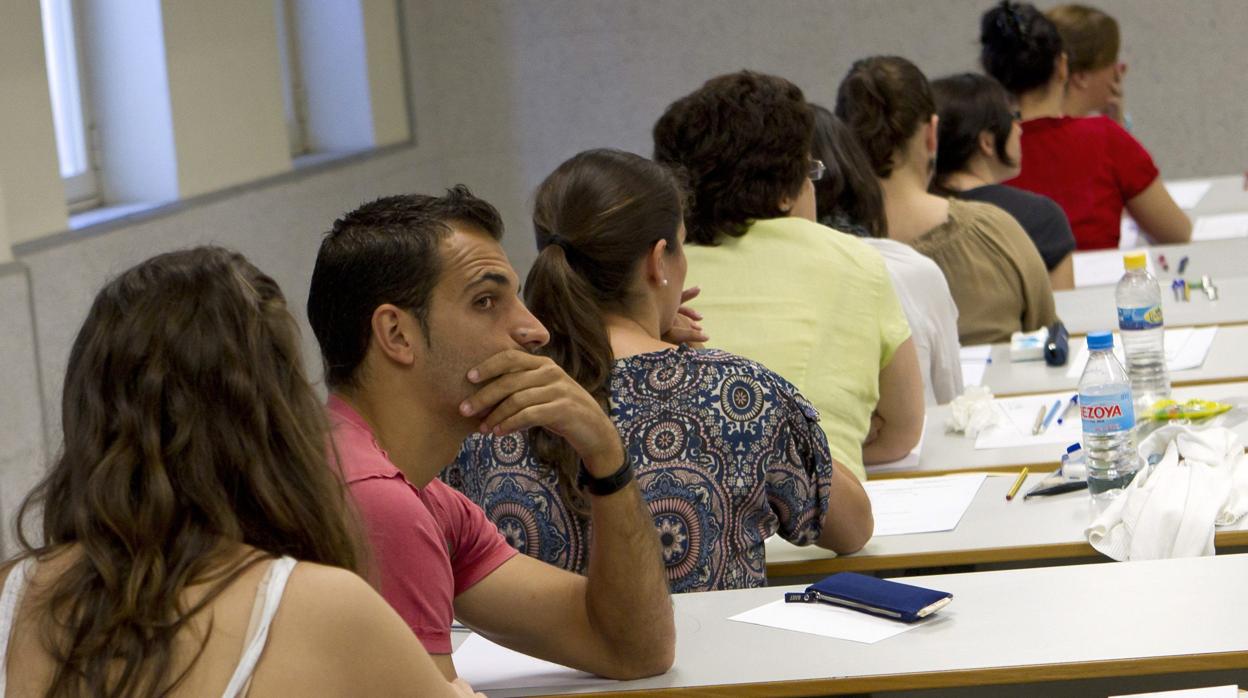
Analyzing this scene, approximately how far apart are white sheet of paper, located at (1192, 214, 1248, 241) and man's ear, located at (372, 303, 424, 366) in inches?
149

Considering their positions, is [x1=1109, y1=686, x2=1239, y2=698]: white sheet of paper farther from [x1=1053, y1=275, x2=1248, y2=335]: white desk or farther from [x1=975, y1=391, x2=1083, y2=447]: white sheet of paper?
[x1=1053, y1=275, x2=1248, y2=335]: white desk

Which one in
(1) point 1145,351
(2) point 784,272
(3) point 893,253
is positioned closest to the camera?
(2) point 784,272

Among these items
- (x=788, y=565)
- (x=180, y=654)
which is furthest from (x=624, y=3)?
(x=180, y=654)

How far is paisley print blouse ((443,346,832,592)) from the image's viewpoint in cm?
215

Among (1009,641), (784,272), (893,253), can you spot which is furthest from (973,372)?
(1009,641)

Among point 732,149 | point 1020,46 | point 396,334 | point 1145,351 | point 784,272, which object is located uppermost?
point 1020,46

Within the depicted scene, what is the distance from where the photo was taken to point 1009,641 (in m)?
1.82

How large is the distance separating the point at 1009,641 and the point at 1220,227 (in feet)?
12.4

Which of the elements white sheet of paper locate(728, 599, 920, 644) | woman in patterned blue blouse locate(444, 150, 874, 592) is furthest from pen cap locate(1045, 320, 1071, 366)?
white sheet of paper locate(728, 599, 920, 644)

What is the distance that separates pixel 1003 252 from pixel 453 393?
2.34 meters

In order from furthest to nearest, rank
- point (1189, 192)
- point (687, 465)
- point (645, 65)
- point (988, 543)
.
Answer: point (645, 65) → point (1189, 192) → point (988, 543) → point (687, 465)

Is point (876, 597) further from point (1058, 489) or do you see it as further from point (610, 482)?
point (1058, 489)

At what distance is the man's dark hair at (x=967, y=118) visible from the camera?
13.6 ft

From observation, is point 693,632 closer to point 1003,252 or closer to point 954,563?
point 954,563
